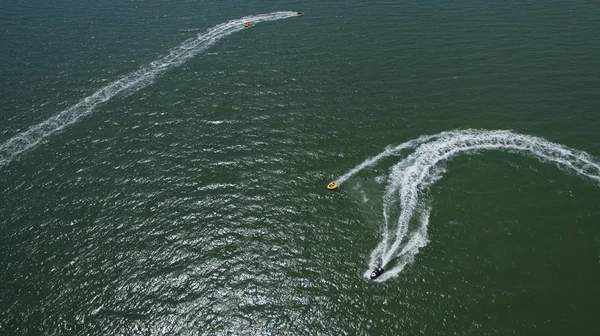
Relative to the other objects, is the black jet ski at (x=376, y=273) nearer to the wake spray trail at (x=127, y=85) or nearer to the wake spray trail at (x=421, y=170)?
the wake spray trail at (x=421, y=170)

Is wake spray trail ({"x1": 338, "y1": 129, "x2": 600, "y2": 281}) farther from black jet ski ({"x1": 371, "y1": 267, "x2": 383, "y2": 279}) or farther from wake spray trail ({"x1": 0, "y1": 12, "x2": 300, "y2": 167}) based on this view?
wake spray trail ({"x1": 0, "y1": 12, "x2": 300, "y2": 167})

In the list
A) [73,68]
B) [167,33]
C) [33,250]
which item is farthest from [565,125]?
[73,68]

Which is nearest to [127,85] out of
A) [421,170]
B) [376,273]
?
[421,170]

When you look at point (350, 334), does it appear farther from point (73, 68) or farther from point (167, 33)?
point (167, 33)

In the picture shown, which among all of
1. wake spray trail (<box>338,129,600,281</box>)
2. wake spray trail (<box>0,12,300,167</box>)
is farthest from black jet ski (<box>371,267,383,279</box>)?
wake spray trail (<box>0,12,300,167</box>)

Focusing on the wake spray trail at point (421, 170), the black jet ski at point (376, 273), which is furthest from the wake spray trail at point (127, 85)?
the black jet ski at point (376, 273)

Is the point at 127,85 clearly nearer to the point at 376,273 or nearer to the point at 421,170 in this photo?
the point at 421,170

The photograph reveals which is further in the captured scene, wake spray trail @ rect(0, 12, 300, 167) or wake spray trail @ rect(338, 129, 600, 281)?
wake spray trail @ rect(0, 12, 300, 167)
